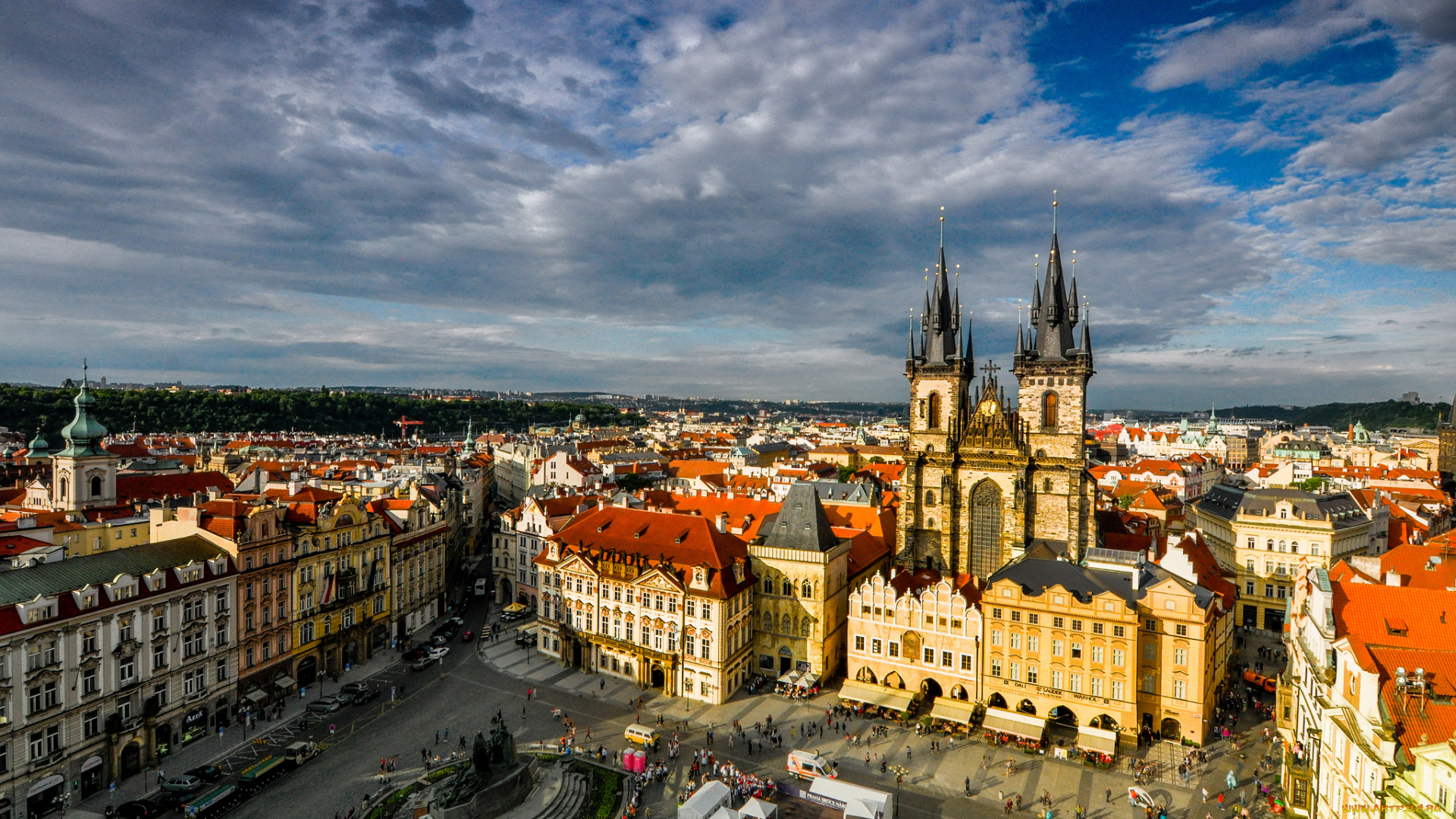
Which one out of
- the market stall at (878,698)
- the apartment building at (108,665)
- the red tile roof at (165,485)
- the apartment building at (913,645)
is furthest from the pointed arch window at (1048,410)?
the red tile roof at (165,485)

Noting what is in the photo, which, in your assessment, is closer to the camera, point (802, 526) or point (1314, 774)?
point (1314, 774)

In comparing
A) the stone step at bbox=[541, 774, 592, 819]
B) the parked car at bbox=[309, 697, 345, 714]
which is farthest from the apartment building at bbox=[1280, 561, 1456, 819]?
the parked car at bbox=[309, 697, 345, 714]

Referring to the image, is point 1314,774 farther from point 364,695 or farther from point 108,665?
point 108,665

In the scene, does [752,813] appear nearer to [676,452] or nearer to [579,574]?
[579,574]

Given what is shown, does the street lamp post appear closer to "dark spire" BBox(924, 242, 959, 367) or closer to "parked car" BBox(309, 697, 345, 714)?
"dark spire" BBox(924, 242, 959, 367)

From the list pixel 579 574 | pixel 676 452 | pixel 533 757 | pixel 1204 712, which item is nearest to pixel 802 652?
pixel 579 574

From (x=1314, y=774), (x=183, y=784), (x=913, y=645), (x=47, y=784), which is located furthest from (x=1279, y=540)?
(x=47, y=784)

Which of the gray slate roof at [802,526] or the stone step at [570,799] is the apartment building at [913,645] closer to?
the gray slate roof at [802,526]
